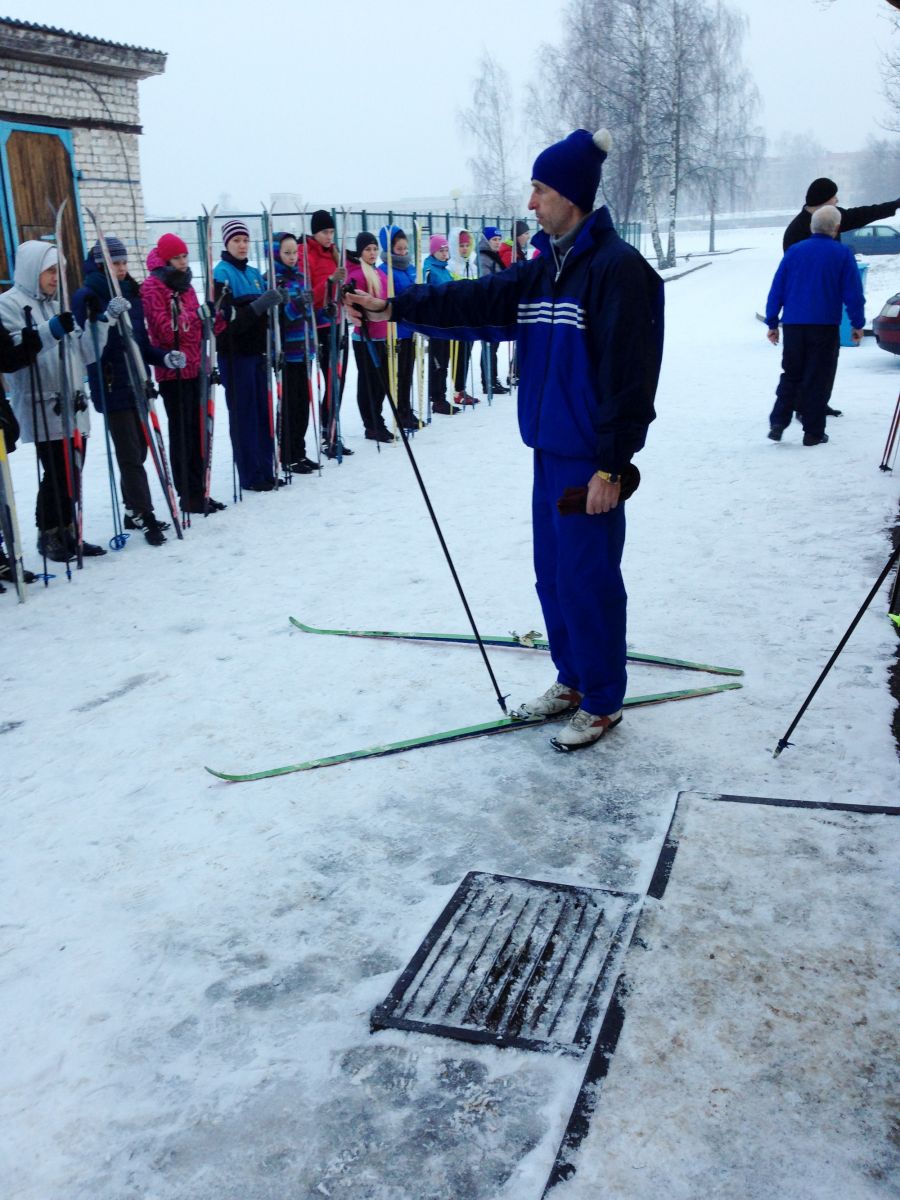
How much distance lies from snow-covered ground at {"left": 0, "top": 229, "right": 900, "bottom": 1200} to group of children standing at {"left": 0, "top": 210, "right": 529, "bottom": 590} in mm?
604

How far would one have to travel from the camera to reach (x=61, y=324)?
16.0 feet

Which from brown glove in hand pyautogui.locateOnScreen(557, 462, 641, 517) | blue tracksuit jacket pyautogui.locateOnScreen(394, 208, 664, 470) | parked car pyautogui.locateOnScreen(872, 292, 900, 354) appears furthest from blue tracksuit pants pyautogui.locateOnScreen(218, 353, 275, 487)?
parked car pyautogui.locateOnScreen(872, 292, 900, 354)

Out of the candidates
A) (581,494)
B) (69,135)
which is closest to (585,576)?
(581,494)

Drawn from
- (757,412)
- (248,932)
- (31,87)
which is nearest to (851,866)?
(248,932)

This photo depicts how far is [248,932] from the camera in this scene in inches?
95.0

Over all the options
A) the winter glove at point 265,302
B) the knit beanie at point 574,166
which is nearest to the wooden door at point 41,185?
the winter glove at point 265,302

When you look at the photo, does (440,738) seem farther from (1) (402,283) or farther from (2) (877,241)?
(2) (877,241)

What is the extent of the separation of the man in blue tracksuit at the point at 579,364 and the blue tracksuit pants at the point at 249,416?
3.79m

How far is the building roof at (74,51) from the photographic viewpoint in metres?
11.1

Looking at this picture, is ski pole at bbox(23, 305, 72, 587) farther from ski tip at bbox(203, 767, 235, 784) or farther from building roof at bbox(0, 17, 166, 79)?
building roof at bbox(0, 17, 166, 79)

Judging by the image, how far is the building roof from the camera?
11094 millimetres

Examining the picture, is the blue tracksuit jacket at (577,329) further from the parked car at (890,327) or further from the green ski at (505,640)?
the parked car at (890,327)

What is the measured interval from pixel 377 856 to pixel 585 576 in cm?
104

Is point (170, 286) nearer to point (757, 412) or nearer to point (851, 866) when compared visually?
point (851, 866)
